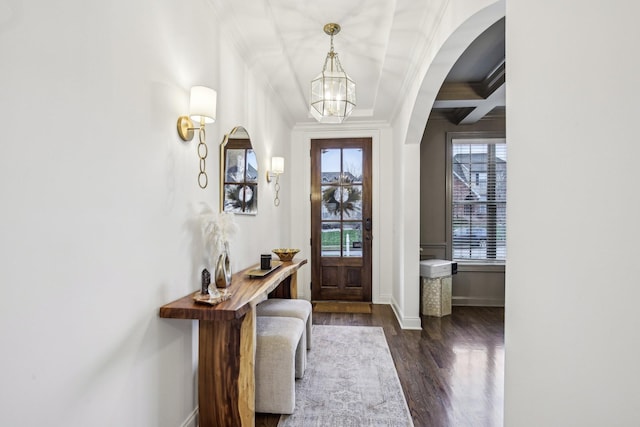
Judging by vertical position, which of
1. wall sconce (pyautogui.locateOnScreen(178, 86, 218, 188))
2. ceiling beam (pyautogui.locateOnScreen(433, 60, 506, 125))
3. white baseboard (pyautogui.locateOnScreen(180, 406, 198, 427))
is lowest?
white baseboard (pyautogui.locateOnScreen(180, 406, 198, 427))

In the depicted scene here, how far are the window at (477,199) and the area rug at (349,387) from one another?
2.21 metres

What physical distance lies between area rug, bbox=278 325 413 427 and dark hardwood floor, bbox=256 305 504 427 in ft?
0.34

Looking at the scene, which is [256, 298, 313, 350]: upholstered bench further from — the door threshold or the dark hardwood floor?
the door threshold

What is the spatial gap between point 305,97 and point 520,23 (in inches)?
120

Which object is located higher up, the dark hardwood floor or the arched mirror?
the arched mirror

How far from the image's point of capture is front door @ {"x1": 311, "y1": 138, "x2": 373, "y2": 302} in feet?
15.7

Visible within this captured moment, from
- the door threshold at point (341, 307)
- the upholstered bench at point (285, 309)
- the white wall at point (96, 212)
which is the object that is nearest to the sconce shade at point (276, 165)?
the upholstered bench at point (285, 309)

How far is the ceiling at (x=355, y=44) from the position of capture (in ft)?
7.23

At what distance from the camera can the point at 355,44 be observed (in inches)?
107

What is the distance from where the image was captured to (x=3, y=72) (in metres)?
0.84

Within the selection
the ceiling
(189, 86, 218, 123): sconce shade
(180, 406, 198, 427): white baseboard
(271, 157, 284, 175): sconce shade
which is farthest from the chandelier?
(180, 406, 198, 427): white baseboard

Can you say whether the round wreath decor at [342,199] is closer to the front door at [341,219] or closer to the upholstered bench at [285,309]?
the front door at [341,219]

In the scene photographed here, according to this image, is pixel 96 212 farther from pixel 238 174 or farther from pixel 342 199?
pixel 342 199

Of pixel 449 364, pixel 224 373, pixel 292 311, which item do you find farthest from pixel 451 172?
pixel 224 373
